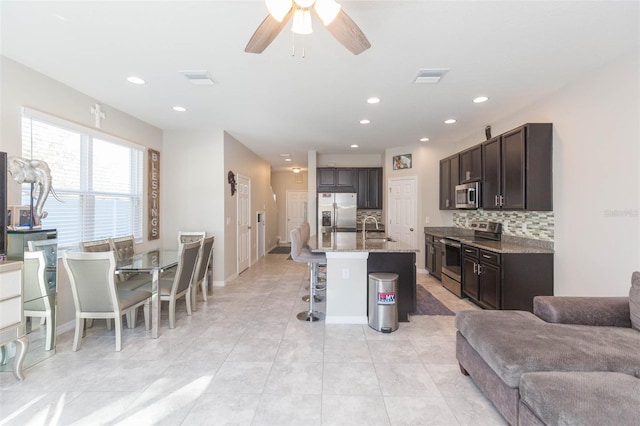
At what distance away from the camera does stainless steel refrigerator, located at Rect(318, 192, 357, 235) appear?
6980mm

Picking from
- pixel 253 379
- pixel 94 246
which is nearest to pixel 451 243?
pixel 253 379

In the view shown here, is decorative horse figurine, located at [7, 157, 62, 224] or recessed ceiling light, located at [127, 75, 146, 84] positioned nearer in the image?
decorative horse figurine, located at [7, 157, 62, 224]

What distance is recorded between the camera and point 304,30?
1.77 metres

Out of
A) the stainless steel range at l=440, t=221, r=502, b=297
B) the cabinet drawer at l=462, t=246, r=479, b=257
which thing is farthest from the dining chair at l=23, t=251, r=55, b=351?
the stainless steel range at l=440, t=221, r=502, b=297

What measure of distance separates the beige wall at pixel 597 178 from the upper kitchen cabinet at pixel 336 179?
408 cm

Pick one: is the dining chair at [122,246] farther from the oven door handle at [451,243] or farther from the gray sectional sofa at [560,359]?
the oven door handle at [451,243]

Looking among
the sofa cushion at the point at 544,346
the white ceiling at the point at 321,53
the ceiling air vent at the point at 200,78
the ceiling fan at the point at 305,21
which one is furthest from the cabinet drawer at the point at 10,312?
the sofa cushion at the point at 544,346

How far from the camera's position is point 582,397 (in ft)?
4.38

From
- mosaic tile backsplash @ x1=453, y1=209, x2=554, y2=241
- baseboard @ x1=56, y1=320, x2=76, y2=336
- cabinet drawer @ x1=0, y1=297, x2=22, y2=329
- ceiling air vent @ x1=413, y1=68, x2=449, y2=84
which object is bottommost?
baseboard @ x1=56, y1=320, x2=76, y2=336

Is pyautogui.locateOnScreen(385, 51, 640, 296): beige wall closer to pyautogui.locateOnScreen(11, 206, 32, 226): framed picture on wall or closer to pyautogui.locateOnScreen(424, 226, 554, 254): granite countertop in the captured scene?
pyautogui.locateOnScreen(424, 226, 554, 254): granite countertop

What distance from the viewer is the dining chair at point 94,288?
2658mm

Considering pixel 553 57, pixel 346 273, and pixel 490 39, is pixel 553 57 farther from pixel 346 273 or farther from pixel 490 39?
pixel 346 273

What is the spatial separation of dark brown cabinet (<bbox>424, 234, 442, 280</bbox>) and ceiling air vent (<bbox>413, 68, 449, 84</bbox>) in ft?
10.1

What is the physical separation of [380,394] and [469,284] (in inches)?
105
